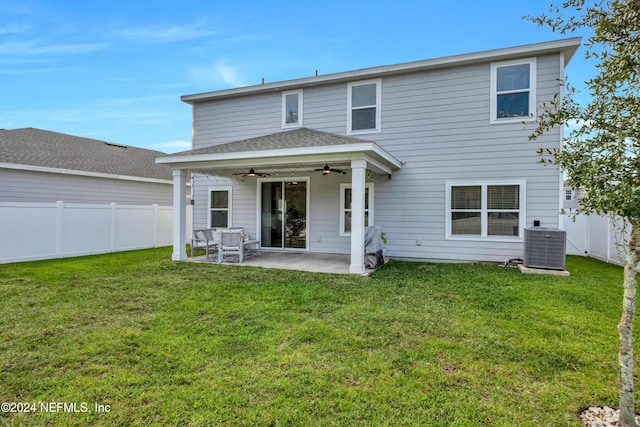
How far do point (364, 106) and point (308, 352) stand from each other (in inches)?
302

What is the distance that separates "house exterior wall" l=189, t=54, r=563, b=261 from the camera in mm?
7676

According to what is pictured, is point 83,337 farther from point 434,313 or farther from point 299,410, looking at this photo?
point 434,313

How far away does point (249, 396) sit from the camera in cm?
245

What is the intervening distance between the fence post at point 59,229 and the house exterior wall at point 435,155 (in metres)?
6.76

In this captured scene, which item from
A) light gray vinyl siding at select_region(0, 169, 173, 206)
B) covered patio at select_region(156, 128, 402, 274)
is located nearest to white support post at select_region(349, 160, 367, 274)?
covered patio at select_region(156, 128, 402, 274)

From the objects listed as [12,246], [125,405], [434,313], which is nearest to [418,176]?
[434,313]

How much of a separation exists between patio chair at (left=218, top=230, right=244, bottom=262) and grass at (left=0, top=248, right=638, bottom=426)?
7.82 feet

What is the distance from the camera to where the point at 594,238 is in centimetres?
981

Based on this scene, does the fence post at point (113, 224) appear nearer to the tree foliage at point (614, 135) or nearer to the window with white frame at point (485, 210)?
the window with white frame at point (485, 210)

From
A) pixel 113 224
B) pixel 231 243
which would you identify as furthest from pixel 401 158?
pixel 113 224

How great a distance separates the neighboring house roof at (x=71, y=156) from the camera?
404 inches

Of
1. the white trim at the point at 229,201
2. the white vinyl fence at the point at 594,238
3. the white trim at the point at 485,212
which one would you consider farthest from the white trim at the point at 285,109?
the white vinyl fence at the point at 594,238

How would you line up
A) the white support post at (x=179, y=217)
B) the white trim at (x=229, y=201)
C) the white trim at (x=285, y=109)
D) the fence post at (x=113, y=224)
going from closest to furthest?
the white support post at (x=179, y=217)
the white trim at (x=285, y=109)
the fence post at (x=113, y=224)
the white trim at (x=229, y=201)

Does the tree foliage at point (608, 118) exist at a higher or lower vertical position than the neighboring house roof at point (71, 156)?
lower
